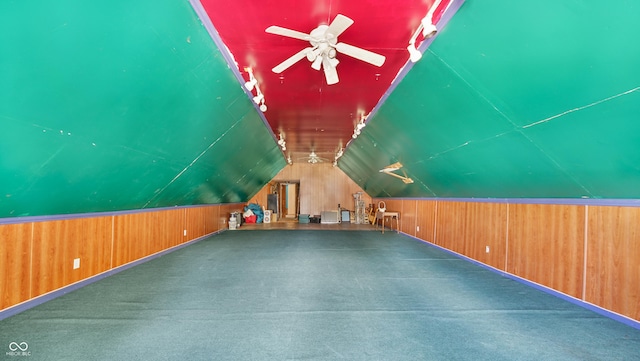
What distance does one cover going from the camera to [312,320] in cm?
279

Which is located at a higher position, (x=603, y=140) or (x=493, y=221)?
(x=603, y=140)

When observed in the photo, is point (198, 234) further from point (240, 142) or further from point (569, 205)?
point (569, 205)

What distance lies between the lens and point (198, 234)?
7.88 m

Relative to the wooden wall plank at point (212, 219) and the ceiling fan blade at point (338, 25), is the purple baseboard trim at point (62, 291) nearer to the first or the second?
the wooden wall plank at point (212, 219)

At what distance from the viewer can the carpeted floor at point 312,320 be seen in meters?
2.26

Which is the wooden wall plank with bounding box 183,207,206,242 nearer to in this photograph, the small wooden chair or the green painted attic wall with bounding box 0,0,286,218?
the green painted attic wall with bounding box 0,0,286,218

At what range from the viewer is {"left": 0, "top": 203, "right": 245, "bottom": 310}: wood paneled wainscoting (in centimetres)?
291

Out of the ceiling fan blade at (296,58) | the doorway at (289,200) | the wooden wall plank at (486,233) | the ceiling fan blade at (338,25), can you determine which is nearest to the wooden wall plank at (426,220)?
the wooden wall plank at (486,233)

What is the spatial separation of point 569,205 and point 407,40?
278 centimetres

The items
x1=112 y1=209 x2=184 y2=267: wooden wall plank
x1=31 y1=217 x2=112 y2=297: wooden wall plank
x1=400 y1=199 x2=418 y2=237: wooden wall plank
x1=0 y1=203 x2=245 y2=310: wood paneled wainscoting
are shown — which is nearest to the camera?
x1=0 y1=203 x2=245 y2=310: wood paneled wainscoting

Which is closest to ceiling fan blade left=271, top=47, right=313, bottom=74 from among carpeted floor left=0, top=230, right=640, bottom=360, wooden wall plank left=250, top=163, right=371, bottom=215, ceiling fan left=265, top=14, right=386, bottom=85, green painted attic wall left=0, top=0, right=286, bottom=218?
ceiling fan left=265, top=14, right=386, bottom=85

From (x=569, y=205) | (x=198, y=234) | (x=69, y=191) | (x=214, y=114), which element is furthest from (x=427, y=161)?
(x=198, y=234)

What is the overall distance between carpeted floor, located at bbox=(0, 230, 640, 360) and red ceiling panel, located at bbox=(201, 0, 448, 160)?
278cm

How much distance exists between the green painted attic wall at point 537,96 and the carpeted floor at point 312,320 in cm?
145
